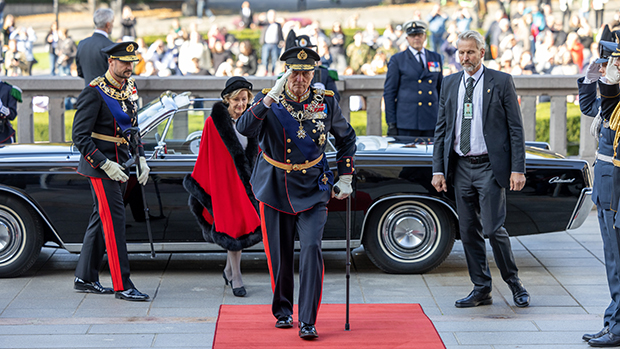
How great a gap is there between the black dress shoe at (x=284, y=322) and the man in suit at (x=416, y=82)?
11.5 feet

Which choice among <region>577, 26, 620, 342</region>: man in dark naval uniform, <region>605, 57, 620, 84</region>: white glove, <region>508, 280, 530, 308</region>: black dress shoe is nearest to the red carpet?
<region>508, 280, 530, 308</region>: black dress shoe

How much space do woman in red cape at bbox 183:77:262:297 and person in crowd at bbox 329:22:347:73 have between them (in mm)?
14059

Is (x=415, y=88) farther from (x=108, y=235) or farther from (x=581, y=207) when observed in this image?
(x=108, y=235)

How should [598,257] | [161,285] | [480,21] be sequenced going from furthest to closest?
1. [480,21]
2. [598,257]
3. [161,285]

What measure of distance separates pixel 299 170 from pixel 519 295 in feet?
6.63

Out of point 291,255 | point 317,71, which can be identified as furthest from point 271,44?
point 291,255

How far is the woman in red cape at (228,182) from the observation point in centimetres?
607

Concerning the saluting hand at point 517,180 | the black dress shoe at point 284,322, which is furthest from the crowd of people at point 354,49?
the black dress shoe at point 284,322

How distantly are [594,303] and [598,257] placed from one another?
1.53m

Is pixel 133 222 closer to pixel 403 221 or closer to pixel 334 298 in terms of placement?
pixel 334 298

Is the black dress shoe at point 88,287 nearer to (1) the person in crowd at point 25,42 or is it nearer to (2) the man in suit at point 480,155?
(2) the man in suit at point 480,155

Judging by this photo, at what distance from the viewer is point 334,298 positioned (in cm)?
616

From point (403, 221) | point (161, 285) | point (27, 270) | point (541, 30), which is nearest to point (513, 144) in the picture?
point (403, 221)

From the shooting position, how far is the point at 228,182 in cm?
613
